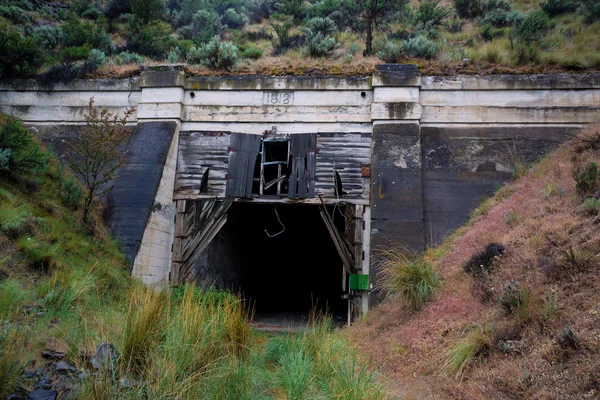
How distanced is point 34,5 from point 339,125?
18.0 m

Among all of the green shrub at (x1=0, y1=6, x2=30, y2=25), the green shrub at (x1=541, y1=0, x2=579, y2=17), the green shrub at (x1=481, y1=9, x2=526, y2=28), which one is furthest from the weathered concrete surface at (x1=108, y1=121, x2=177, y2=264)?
the green shrub at (x1=541, y1=0, x2=579, y2=17)

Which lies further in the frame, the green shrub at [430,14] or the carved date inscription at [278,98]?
the green shrub at [430,14]

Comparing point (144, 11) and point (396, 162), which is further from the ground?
point (144, 11)

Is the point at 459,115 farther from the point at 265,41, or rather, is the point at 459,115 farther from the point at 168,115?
the point at 265,41

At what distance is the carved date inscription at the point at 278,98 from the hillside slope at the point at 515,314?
5.96 metres

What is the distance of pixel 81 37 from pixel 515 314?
58.0 feet

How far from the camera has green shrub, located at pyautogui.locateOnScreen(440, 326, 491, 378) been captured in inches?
207

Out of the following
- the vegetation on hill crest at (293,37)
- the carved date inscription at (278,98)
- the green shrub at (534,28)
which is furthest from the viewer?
the green shrub at (534,28)

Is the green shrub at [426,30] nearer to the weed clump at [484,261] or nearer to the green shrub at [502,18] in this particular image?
the green shrub at [502,18]

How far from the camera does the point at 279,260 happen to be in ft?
66.6

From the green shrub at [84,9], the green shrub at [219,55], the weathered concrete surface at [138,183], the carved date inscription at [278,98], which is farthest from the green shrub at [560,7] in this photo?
the green shrub at [84,9]

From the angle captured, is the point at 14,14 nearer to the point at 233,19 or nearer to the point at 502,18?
the point at 233,19

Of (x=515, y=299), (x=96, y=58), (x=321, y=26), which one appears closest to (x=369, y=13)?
(x=321, y=26)

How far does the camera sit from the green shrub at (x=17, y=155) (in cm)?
948
